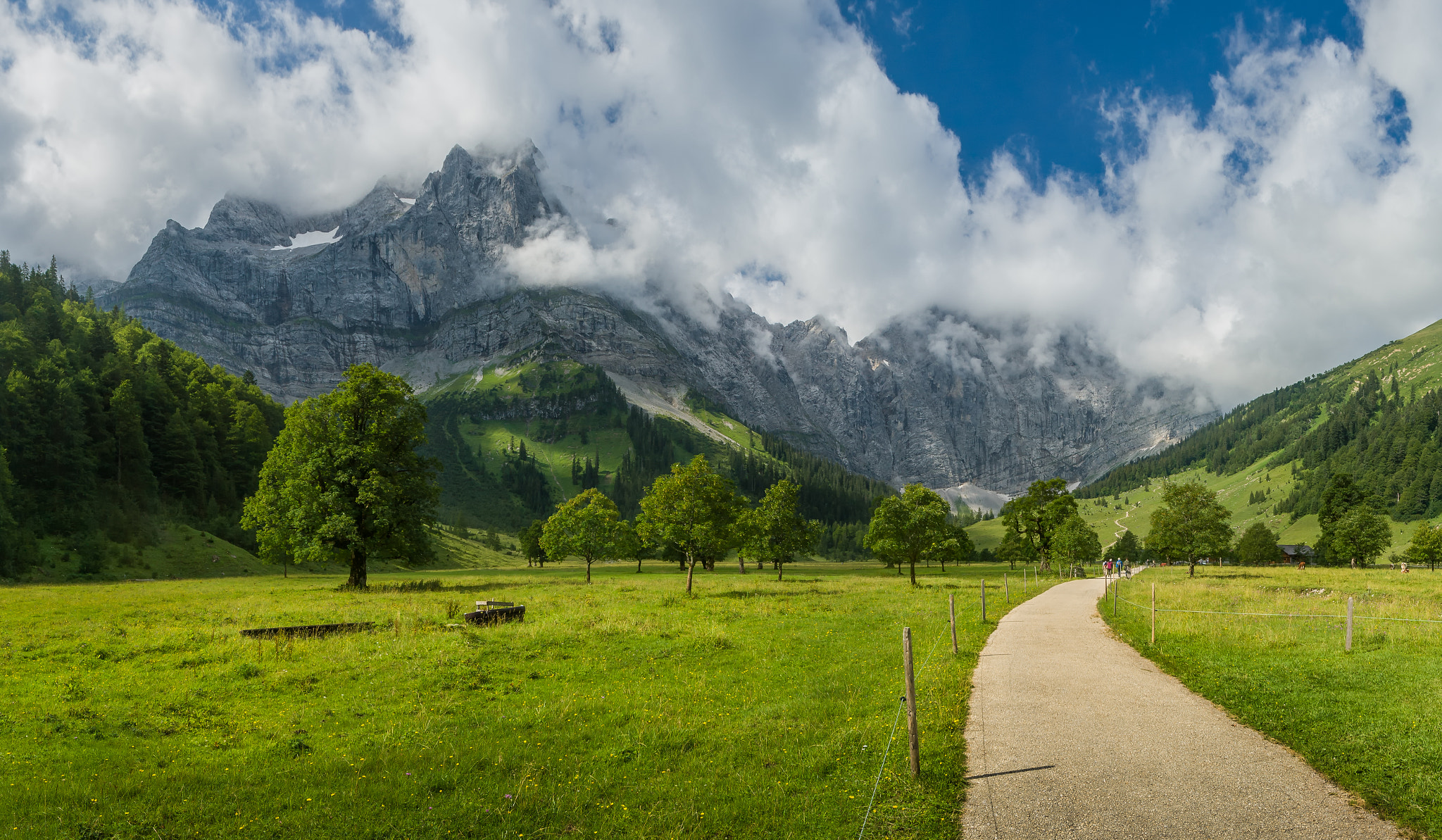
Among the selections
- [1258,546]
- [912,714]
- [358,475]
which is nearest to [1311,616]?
[912,714]

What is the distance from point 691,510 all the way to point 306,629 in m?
30.6

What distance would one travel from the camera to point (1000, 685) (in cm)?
1730

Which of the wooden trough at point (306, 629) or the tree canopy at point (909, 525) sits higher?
the tree canopy at point (909, 525)

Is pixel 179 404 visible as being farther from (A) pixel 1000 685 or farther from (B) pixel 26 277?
(A) pixel 1000 685

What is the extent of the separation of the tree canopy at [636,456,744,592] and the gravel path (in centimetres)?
3395

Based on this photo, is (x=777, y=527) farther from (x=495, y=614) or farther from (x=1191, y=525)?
(x=495, y=614)

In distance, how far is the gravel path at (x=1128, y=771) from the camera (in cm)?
859

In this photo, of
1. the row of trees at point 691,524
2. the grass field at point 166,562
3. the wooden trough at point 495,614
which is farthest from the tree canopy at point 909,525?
the wooden trough at point 495,614

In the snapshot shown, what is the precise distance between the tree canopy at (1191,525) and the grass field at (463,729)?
232ft

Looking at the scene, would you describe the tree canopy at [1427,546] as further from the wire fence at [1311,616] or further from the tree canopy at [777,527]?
the wire fence at [1311,616]

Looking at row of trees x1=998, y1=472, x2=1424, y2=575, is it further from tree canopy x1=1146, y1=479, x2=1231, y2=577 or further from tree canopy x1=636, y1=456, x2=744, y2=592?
tree canopy x1=636, y1=456, x2=744, y2=592

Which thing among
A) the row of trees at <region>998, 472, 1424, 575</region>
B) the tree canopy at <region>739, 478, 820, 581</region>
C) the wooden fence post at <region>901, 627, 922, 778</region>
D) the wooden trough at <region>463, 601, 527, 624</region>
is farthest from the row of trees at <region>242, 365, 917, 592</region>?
the row of trees at <region>998, 472, 1424, 575</region>

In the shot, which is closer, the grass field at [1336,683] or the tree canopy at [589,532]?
the grass field at [1336,683]

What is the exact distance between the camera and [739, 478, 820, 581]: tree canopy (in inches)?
3201
